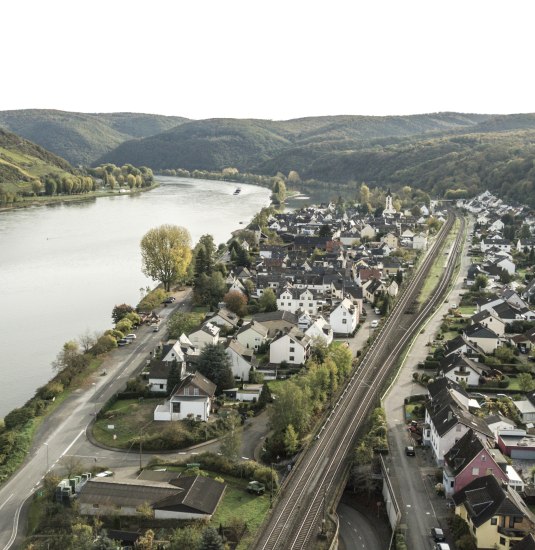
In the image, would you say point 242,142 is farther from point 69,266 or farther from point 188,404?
point 188,404

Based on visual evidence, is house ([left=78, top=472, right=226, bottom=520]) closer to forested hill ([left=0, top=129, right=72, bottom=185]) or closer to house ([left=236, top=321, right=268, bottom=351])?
house ([left=236, top=321, right=268, bottom=351])

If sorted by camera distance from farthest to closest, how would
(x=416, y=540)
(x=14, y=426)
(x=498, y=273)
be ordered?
(x=498, y=273) → (x=14, y=426) → (x=416, y=540)

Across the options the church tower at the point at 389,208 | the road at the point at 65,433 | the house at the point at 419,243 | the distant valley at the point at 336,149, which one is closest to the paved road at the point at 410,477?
the road at the point at 65,433

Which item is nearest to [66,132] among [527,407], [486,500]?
[527,407]

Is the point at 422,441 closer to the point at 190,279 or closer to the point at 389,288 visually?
the point at 389,288

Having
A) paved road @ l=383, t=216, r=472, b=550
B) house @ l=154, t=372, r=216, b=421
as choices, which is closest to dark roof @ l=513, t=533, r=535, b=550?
paved road @ l=383, t=216, r=472, b=550

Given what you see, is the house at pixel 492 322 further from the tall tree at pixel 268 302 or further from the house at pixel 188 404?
the house at pixel 188 404

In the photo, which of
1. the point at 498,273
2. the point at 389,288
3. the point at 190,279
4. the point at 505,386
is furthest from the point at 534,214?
the point at 505,386
